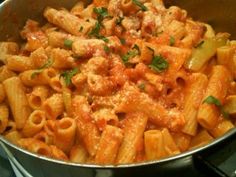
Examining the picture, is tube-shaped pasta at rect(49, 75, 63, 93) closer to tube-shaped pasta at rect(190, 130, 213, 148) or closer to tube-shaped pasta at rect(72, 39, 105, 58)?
tube-shaped pasta at rect(72, 39, 105, 58)

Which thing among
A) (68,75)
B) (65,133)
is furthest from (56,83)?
(65,133)

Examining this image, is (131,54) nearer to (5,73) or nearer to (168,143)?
(168,143)

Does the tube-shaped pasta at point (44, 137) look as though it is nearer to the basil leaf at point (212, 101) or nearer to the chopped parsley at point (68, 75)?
Result: the chopped parsley at point (68, 75)

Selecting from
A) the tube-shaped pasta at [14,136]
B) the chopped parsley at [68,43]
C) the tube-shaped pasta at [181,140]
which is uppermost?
the chopped parsley at [68,43]

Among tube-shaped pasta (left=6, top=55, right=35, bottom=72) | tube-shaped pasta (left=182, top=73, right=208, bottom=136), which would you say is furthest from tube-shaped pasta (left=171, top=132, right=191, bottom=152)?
tube-shaped pasta (left=6, top=55, right=35, bottom=72)

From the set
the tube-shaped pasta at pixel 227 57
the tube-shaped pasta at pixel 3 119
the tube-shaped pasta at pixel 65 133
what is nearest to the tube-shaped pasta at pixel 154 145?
the tube-shaped pasta at pixel 65 133

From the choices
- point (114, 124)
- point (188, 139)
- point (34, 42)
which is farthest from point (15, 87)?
point (188, 139)
